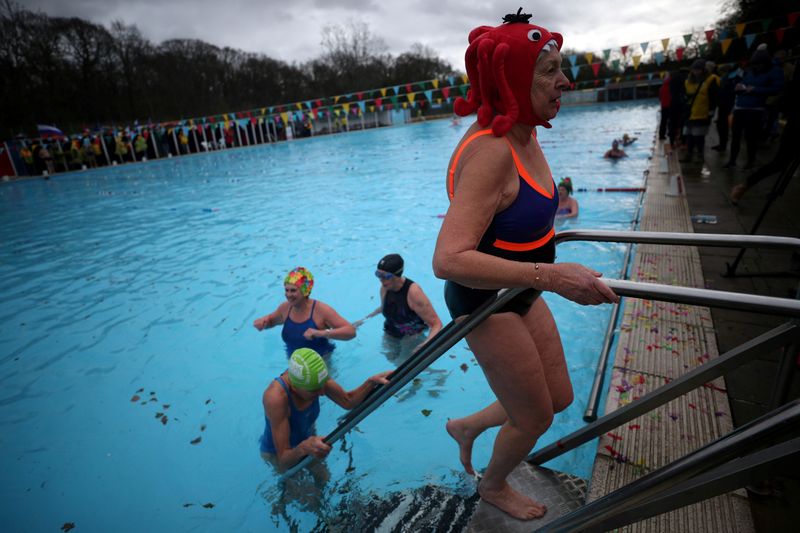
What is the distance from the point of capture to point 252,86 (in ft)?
196

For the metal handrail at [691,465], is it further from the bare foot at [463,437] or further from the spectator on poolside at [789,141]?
the spectator on poolside at [789,141]

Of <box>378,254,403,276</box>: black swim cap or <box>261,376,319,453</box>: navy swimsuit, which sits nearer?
<box>261,376,319,453</box>: navy swimsuit

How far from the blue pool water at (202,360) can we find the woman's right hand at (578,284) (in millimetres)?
1842

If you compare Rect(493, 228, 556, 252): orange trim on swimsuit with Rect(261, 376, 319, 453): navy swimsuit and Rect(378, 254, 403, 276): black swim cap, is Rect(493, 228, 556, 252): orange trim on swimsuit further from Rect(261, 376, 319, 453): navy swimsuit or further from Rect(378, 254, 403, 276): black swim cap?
Rect(378, 254, 403, 276): black swim cap

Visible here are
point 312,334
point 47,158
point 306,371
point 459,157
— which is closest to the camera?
point 459,157

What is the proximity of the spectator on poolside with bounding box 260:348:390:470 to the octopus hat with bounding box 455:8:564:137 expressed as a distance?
189 centimetres

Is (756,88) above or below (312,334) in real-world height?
above

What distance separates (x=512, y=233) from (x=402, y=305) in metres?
3.20

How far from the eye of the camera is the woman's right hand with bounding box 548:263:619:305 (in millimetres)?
1359

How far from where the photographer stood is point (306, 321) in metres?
4.54

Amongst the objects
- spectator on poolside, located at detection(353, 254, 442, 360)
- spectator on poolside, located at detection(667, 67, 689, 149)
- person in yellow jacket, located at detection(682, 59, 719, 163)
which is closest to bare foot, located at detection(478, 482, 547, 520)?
spectator on poolside, located at detection(353, 254, 442, 360)

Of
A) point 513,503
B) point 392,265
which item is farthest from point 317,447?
point 392,265

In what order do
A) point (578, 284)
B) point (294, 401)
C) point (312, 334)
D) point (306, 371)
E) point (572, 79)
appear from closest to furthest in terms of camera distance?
point (578, 284), point (306, 371), point (294, 401), point (312, 334), point (572, 79)

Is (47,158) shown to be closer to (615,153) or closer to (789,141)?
(615,153)
